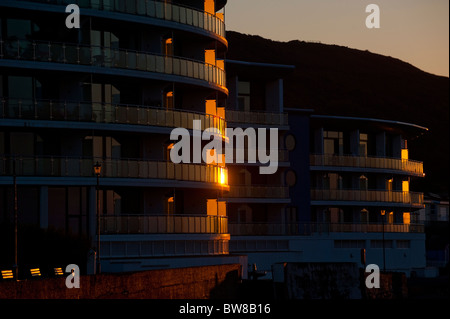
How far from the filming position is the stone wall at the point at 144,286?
111 ft

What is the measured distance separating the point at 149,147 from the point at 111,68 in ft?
16.1

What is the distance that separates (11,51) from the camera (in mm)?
53719

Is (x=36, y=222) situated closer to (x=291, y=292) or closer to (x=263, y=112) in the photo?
(x=291, y=292)

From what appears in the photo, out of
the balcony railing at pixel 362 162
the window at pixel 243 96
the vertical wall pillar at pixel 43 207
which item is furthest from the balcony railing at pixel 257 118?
the vertical wall pillar at pixel 43 207

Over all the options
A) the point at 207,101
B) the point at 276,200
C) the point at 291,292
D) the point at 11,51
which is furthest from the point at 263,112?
the point at 291,292

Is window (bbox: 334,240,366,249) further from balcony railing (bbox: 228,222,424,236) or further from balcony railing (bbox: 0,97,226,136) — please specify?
balcony railing (bbox: 0,97,226,136)

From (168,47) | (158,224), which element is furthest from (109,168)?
(168,47)

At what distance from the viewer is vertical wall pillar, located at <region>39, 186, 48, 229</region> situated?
53.6m

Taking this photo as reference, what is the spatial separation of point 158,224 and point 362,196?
3709 cm

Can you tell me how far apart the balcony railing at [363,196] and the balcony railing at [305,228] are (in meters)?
2.28

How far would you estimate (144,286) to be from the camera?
4216 cm

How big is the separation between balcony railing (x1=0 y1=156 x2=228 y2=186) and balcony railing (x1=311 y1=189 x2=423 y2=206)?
29014 mm

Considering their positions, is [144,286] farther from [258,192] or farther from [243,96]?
[243,96]
